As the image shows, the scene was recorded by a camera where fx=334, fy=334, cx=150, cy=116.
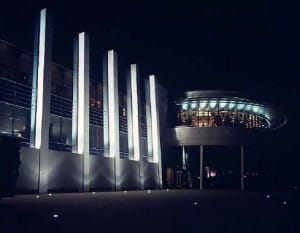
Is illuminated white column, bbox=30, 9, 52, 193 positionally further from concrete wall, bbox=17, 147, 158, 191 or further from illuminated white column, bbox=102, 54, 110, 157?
illuminated white column, bbox=102, 54, 110, 157

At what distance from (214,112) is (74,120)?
2374 centimetres

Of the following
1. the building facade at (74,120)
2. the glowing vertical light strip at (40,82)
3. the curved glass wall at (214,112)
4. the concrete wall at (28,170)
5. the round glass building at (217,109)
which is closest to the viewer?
the concrete wall at (28,170)

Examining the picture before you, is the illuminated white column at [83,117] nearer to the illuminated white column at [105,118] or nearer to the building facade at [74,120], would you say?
the building facade at [74,120]

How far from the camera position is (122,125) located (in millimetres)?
35031

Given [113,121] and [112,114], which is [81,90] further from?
[113,121]

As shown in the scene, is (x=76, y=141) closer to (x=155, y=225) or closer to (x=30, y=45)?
(x=30, y=45)

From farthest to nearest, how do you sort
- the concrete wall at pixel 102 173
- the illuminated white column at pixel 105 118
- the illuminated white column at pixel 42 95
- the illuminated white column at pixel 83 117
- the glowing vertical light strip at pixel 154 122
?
the glowing vertical light strip at pixel 154 122
the illuminated white column at pixel 105 118
the concrete wall at pixel 102 173
the illuminated white column at pixel 83 117
the illuminated white column at pixel 42 95

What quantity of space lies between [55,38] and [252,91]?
1066 inches

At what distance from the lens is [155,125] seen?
37344 millimetres

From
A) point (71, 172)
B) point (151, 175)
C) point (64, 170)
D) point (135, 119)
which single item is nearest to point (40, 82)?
point (64, 170)

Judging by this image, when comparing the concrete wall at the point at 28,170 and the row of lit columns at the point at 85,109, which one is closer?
the concrete wall at the point at 28,170

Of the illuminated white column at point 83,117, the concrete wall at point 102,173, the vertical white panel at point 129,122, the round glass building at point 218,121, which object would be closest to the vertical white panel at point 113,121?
the concrete wall at point 102,173

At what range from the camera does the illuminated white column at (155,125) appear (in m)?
37.2

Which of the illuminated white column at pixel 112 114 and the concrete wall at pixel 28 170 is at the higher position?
the illuminated white column at pixel 112 114
